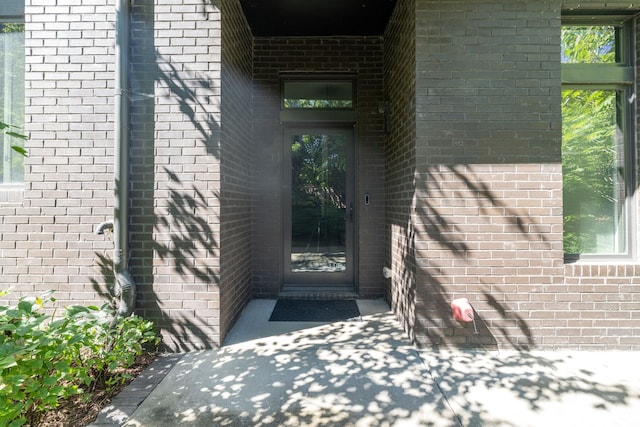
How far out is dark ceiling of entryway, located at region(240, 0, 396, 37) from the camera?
13.0 feet

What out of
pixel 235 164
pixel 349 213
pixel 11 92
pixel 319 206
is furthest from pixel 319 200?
pixel 11 92

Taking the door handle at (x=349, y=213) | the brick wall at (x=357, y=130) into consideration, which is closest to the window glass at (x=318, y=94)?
the brick wall at (x=357, y=130)

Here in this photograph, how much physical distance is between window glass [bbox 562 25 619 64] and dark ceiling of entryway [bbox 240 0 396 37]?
1.84 metres

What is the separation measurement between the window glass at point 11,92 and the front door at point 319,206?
288cm

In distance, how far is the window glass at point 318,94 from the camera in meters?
4.90

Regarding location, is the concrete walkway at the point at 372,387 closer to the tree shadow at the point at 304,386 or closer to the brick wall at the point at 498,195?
the tree shadow at the point at 304,386

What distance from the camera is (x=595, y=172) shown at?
3566mm

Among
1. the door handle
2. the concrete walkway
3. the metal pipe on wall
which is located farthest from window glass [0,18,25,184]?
the door handle

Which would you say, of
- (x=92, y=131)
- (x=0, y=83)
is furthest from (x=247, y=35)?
(x=0, y=83)

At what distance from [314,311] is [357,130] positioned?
2460mm

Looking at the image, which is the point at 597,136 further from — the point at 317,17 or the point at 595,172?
the point at 317,17

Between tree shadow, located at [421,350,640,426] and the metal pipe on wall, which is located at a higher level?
the metal pipe on wall

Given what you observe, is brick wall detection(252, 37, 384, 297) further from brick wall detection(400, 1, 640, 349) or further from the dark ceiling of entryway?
brick wall detection(400, 1, 640, 349)

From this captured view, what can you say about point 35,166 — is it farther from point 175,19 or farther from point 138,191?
point 175,19
